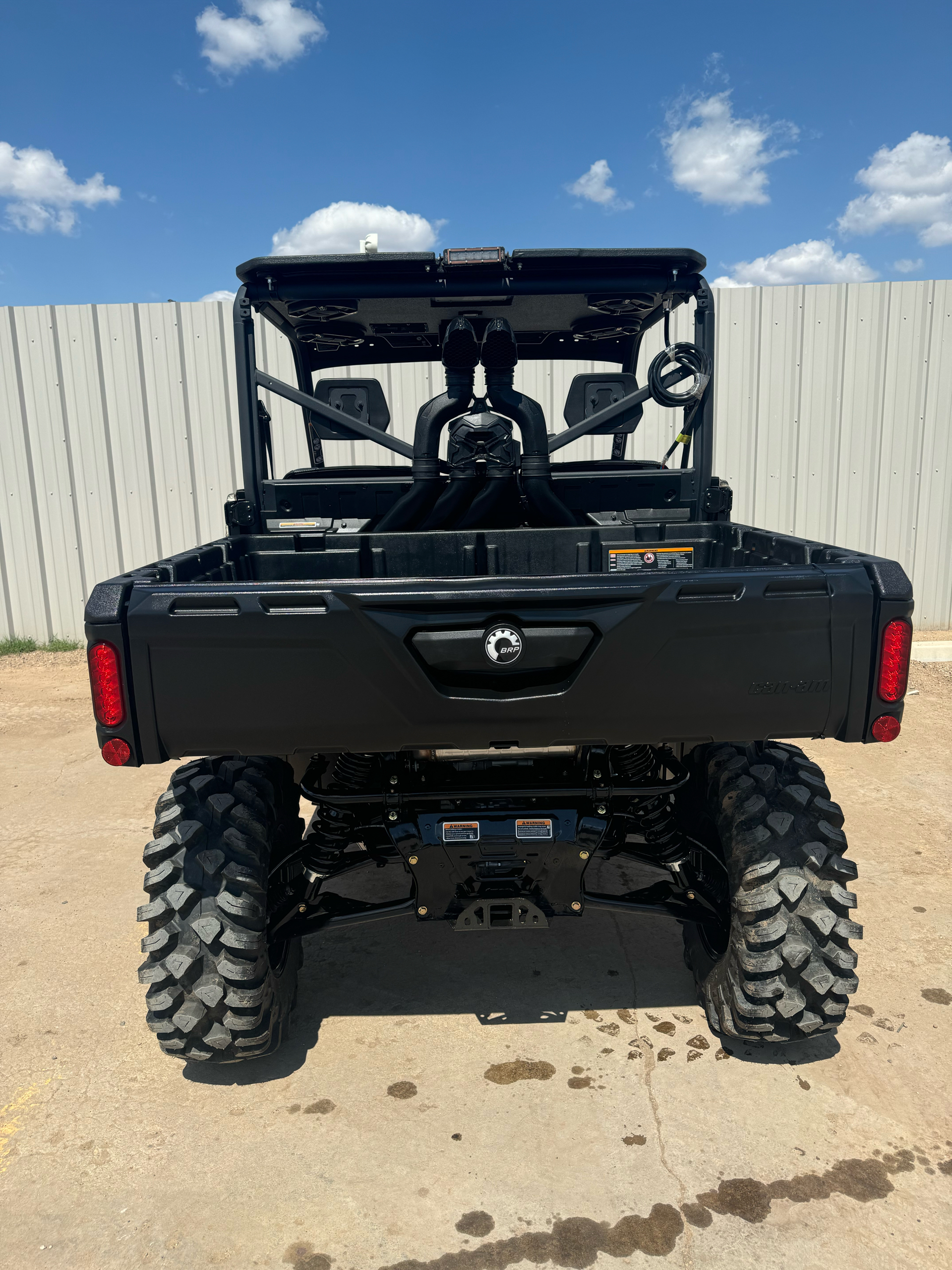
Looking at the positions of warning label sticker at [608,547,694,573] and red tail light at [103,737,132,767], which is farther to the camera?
warning label sticker at [608,547,694,573]

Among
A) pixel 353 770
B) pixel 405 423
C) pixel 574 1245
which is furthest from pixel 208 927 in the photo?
pixel 405 423

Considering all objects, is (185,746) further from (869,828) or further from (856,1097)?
(869,828)

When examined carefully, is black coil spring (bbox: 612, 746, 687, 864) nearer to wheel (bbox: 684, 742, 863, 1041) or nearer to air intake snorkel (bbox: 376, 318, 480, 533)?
wheel (bbox: 684, 742, 863, 1041)

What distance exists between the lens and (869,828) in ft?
14.7

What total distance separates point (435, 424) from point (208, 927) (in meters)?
1.99

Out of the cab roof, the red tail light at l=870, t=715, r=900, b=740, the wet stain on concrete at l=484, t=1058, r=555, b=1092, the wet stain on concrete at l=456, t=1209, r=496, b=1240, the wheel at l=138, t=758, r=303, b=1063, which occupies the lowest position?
the wet stain on concrete at l=484, t=1058, r=555, b=1092

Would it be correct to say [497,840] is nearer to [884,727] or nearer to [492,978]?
[492,978]

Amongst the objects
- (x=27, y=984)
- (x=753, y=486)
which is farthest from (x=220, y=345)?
(x=27, y=984)

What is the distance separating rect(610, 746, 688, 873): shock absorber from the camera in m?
2.95

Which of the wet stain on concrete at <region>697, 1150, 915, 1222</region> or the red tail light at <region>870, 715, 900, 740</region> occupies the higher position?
the red tail light at <region>870, 715, 900, 740</region>

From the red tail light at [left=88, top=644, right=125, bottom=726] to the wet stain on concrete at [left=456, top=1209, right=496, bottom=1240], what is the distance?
1.50 metres

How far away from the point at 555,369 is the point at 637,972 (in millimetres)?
5949

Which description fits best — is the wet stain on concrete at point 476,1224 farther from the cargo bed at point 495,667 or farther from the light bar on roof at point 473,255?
the light bar on roof at point 473,255

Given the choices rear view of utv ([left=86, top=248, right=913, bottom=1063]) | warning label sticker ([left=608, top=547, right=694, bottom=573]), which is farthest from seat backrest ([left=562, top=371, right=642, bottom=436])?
warning label sticker ([left=608, top=547, right=694, bottom=573])
